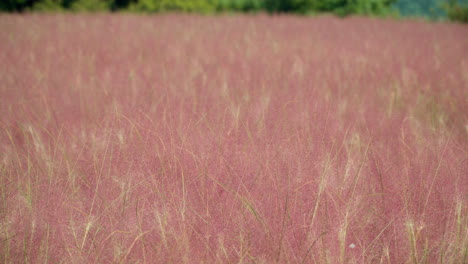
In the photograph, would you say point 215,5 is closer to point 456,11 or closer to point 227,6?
point 227,6

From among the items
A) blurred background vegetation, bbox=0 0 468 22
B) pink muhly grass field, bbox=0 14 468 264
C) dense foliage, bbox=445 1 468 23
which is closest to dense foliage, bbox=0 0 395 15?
blurred background vegetation, bbox=0 0 468 22

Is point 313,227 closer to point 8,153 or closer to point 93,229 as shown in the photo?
point 93,229

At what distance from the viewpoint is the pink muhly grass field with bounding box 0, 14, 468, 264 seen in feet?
2.84

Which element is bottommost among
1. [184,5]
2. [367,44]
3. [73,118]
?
[73,118]

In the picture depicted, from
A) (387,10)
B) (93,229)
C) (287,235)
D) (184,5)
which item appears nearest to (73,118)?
(93,229)

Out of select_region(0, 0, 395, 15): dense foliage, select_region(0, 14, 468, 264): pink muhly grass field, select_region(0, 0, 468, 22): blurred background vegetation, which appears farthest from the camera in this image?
select_region(0, 0, 395, 15): dense foliage

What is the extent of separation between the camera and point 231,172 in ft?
3.68

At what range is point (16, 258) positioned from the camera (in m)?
0.83

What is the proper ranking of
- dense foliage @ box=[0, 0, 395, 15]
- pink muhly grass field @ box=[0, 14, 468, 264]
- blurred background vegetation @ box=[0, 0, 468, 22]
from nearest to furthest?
pink muhly grass field @ box=[0, 14, 468, 264], blurred background vegetation @ box=[0, 0, 468, 22], dense foliage @ box=[0, 0, 395, 15]

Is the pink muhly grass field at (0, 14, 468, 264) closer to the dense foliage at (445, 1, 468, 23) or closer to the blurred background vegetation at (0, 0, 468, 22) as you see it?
the blurred background vegetation at (0, 0, 468, 22)

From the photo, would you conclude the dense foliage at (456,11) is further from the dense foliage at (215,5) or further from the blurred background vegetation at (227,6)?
the dense foliage at (215,5)

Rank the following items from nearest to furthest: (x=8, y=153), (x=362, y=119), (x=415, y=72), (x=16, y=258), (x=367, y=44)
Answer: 1. (x=16, y=258)
2. (x=8, y=153)
3. (x=362, y=119)
4. (x=415, y=72)
5. (x=367, y=44)

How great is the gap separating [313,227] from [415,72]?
2312mm

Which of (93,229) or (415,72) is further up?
(415,72)
